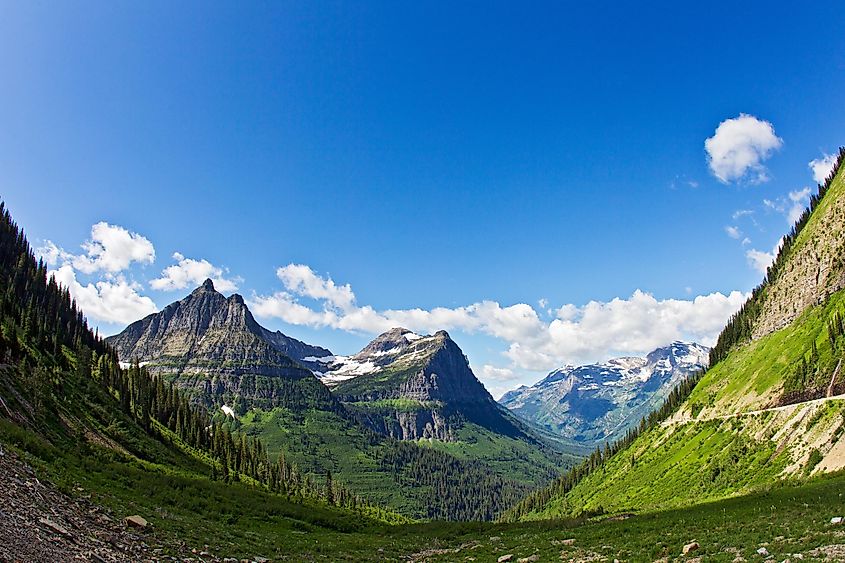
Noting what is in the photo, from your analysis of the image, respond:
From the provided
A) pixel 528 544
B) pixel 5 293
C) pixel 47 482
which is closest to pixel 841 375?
pixel 528 544

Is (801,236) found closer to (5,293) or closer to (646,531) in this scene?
(646,531)

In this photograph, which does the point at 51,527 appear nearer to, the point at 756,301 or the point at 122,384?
the point at 122,384

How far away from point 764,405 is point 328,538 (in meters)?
107

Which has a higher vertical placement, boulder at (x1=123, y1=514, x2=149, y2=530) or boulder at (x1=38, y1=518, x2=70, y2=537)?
boulder at (x1=38, y1=518, x2=70, y2=537)

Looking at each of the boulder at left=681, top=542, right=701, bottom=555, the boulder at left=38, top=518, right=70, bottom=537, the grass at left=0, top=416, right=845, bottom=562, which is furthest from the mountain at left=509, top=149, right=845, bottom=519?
the boulder at left=38, top=518, right=70, bottom=537

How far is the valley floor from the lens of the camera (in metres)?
22.3

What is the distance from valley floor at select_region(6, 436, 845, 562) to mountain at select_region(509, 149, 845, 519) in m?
31.5

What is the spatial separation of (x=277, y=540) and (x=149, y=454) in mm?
73712

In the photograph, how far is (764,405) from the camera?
11456cm

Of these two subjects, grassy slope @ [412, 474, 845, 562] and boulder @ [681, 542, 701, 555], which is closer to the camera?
grassy slope @ [412, 474, 845, 562]

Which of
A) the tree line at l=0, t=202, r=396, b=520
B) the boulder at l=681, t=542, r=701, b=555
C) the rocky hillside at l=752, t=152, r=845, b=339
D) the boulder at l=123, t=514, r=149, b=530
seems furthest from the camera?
the rocky hillside at l=752, t=152, r=845, b=339

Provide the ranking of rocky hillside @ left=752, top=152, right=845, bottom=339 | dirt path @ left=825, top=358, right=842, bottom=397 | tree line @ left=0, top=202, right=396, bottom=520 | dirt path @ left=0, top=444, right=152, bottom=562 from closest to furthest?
dirt path @ left=0, top=444, right=152, bottom=562, dirt path @ left=825, top=358, right=842, bottom=397, tree line @ left=0, top=202, right=396, bottom=520, rocky hillside @ left=752, top=152, right=845, bottom=339

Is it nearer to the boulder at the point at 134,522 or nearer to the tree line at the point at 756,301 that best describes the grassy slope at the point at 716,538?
the boulder at the point at 134,522

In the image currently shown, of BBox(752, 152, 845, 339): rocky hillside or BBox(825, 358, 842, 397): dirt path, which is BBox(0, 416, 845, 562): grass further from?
BBox(752, 152, 845, 339): rocky hillside
